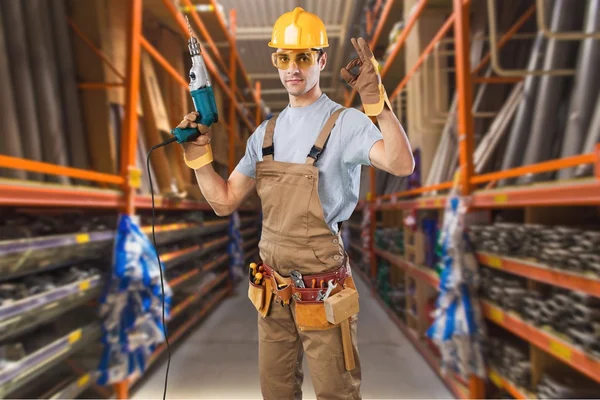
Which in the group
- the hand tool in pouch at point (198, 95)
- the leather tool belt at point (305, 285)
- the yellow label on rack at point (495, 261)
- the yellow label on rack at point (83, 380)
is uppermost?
the hand tool in pouch at point (198, 95)

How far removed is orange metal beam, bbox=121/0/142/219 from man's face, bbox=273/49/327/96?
6.59ft

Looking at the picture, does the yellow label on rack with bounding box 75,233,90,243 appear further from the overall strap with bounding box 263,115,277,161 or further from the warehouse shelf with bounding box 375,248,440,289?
the warehouse shelf with bounding box 375,248,440,289

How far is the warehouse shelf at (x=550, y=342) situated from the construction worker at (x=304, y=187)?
3.81 ft

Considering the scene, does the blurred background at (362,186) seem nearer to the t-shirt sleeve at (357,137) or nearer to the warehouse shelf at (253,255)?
the warehouse shelf at (253,255)

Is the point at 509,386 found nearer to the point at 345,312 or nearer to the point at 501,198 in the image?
the point at 501,198

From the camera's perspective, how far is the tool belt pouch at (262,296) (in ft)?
3.35

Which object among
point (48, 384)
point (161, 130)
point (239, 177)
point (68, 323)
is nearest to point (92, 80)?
point (161, 130)

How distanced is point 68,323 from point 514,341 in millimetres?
2718

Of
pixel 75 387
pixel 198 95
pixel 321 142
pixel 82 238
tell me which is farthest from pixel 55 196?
pixel 321 142

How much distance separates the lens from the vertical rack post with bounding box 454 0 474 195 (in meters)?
2.48

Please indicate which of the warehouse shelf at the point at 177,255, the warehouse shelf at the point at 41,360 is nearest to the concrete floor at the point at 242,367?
the warehouse shelf at the point at 41,360

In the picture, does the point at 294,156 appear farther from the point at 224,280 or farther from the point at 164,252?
the point at 224,280

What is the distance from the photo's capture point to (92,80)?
2.97m

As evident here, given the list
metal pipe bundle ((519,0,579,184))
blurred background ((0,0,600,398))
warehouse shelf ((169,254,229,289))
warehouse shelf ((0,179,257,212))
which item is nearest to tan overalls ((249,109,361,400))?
warehouse shelf ((0,179,257,212))
